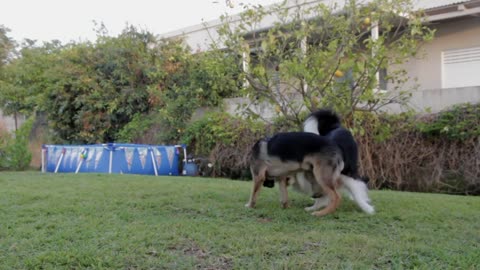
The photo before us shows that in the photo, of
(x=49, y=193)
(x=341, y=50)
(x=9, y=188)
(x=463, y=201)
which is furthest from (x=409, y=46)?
(x=9, y=188)

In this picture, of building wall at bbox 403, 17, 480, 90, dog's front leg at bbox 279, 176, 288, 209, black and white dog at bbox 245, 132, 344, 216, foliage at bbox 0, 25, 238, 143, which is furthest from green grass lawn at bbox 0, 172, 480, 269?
foliage at bbox 0, 25, 238, 143

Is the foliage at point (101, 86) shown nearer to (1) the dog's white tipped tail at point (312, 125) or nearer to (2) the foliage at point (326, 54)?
(2) the foliage at point (326, 54)

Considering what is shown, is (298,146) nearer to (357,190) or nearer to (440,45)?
(357,190)

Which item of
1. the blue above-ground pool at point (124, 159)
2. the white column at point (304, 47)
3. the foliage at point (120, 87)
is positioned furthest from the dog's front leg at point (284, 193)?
the foliage at point (120, 87)

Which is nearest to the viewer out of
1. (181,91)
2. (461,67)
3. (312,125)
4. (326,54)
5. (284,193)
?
(284,193)

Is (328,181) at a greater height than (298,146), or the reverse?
(298,146)

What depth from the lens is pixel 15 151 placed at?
1302 centimetres

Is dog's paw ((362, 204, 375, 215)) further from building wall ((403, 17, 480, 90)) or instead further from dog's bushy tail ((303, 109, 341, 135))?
building wall ((403, 17, 480, 90))

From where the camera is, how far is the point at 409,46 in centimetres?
617

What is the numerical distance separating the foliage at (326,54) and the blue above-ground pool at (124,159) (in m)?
5.17

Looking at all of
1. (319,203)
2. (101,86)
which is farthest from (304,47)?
(101,86)

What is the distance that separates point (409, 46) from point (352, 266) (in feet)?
13.6

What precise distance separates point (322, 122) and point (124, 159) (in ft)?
23.4

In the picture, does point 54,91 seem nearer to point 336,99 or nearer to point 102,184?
point 102,184
